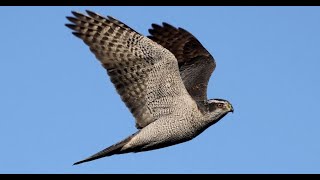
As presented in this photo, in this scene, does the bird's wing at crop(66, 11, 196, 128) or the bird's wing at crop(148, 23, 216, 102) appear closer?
the bird's wing at crop(66, 11, 196, 128)

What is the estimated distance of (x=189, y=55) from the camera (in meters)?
10.7

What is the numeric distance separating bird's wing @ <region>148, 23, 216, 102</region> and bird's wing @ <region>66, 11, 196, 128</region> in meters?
0.62

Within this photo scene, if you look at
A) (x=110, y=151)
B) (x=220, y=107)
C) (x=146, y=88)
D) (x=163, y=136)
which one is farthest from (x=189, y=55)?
(x=110, y=151)

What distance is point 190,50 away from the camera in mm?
10742

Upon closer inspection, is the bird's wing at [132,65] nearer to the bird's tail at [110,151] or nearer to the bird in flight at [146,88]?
the bird in flight at [146,88]

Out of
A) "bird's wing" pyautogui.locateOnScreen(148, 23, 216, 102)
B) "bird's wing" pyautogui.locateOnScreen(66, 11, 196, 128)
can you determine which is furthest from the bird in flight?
"bird's wing" pyautogui.locateOnScreen(148, 23, 216, 102)

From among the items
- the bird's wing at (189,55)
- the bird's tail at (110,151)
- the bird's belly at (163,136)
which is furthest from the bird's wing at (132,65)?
the bird's wing at (189,55)

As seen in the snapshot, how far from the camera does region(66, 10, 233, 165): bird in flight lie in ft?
30.4

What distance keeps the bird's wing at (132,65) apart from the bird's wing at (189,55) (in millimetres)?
622

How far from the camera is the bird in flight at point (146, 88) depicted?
30.4ft

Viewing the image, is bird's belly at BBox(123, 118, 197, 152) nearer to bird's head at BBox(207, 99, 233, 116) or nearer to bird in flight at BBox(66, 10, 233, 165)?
bird in flight at BBox(66, 10, 233, 165)
